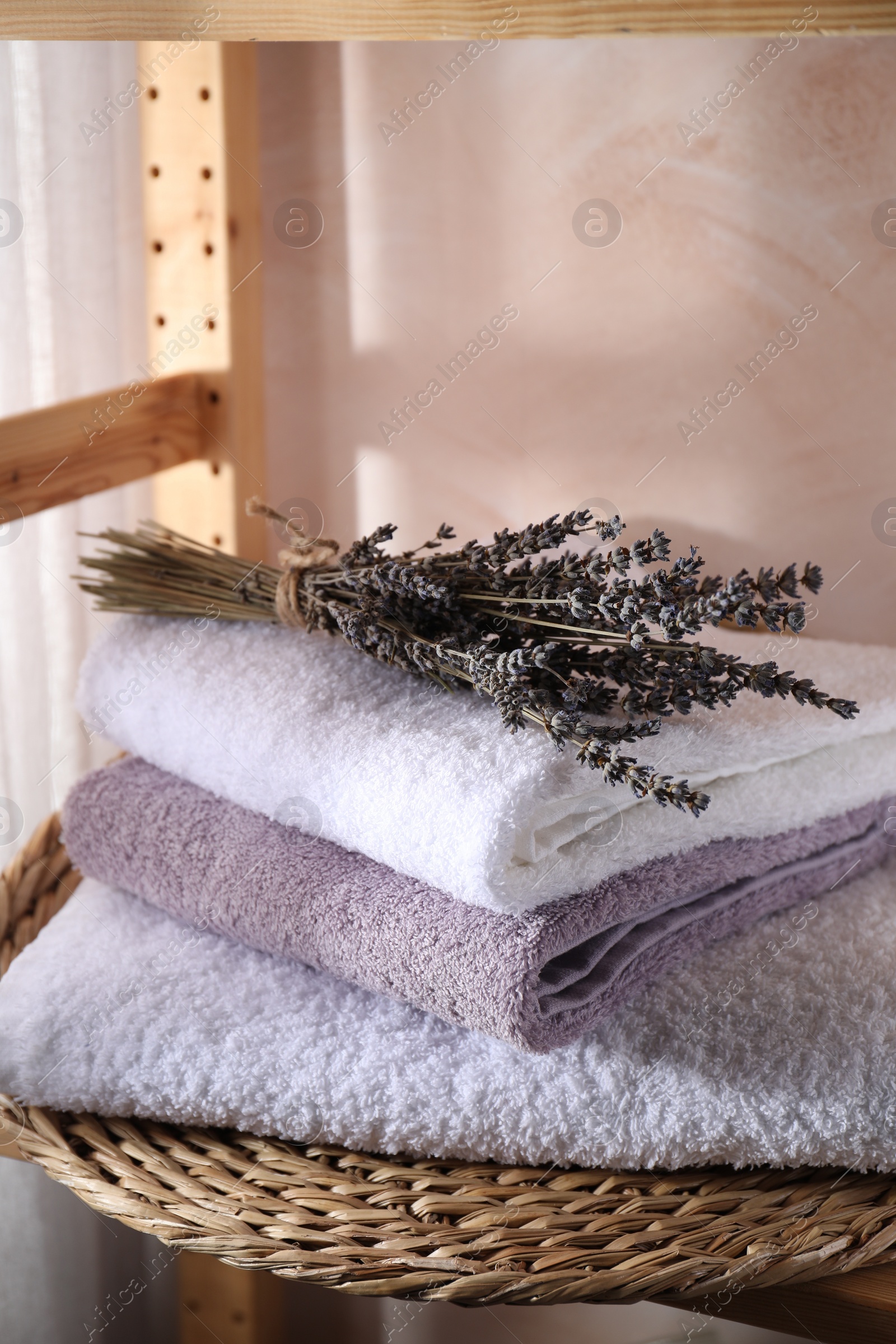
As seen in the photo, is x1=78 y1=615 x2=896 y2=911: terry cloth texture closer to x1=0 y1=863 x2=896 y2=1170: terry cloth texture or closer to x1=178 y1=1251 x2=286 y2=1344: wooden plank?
x1=0 y1=863 x2=896 y2=1170: terry cloth texture

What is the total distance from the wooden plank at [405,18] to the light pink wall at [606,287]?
316mm

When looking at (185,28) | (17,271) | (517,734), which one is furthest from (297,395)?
(517,734)

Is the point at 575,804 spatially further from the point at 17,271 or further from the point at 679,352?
the point at 17,271

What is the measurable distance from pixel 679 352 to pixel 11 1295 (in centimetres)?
85

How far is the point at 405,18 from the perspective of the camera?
18.8 inches

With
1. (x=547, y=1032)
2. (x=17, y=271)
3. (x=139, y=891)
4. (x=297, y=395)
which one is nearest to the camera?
(x=547, y=1032)

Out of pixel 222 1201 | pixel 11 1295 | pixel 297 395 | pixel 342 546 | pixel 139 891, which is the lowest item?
pixel 11 1295

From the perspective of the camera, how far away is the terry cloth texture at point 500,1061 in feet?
1.59

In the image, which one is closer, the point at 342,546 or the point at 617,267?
the point at 617,267

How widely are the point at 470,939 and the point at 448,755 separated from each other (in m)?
0.08

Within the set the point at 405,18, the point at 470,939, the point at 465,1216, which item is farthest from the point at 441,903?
the point at 405,18

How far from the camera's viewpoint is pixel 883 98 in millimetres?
707

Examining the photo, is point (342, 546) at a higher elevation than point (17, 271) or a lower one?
lower

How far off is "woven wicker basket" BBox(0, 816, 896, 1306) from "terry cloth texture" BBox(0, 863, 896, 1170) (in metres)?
0.01
